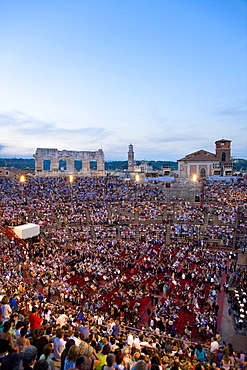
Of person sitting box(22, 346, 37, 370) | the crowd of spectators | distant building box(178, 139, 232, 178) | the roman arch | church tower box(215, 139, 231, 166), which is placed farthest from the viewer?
church tower box(215, 139, 231, 166)

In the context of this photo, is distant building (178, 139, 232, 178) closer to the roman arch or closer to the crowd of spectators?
the crowd of spectators

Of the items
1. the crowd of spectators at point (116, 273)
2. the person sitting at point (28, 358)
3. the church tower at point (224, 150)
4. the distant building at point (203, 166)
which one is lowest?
the crowd of spectators at point (116, 273)

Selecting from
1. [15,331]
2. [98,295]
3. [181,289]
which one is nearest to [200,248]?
[181,289]

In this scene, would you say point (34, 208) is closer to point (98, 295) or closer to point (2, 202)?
point (2, 202)

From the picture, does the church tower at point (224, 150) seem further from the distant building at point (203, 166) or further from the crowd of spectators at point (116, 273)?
the crowd of spectators at point (116, 273)

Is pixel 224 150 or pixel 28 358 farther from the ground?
pixel 224 150

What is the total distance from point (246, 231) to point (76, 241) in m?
18.2

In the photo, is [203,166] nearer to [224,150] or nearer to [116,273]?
[224,150]

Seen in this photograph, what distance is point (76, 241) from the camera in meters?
27.1

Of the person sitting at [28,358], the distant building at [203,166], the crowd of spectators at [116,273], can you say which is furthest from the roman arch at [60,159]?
the person sitting at [28,358]

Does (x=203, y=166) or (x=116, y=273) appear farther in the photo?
(x=203, y=166)

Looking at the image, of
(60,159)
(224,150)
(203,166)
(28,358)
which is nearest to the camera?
(28,358)

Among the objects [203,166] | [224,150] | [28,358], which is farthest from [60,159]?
[28,358]

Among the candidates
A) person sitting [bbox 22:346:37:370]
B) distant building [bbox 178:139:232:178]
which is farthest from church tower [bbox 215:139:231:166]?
person sitting [bbox 22:346:37:370]
